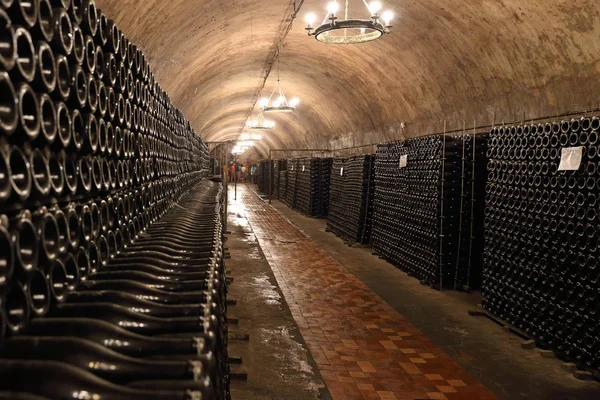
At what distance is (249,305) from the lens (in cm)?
647

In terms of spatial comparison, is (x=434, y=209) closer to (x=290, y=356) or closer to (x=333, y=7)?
(x=333, y=7)

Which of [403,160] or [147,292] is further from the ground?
[403,160]

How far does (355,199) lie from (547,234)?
722 cm

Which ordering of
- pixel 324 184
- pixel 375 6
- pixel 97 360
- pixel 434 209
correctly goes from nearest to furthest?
1. pixel 97 360
2. pixel 375 6
3. pixel 434 209
4. pixel 324 184

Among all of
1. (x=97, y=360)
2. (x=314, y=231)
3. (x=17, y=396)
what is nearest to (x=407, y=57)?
(x=314, y=231)

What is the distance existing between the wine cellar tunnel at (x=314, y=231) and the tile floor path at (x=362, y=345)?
0.10 feet

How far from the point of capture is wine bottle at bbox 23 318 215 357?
1676 millimetres

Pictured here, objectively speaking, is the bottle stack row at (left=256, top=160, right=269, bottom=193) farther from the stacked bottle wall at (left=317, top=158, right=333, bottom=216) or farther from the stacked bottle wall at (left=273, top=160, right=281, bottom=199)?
the stacked bottle wall at (left=317, top=158, right=333, bottom=216)

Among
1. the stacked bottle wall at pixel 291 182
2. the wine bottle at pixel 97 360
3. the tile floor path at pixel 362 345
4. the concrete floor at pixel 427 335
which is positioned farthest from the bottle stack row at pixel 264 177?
the wine bottle at pixel 97 360

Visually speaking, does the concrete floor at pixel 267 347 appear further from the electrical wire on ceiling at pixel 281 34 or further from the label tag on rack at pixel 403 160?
the electrical wire on ceiling at pixel 281 34

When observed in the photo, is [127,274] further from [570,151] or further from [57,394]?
[570,151]

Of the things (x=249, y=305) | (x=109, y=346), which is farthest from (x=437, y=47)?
(x=109, y=346)

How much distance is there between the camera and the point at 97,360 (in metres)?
1.51

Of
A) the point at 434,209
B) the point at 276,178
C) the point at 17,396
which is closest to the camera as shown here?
the point at 17,396
